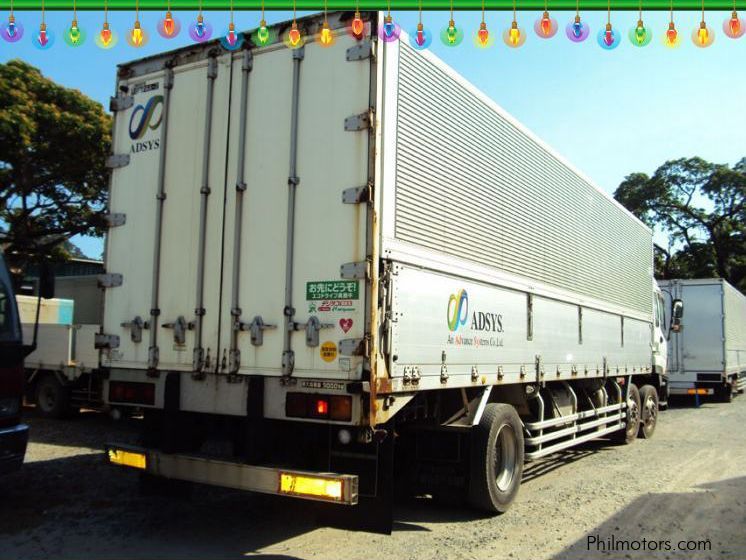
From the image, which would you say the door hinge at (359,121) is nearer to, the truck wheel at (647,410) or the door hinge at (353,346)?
the door hinge at (353,346)

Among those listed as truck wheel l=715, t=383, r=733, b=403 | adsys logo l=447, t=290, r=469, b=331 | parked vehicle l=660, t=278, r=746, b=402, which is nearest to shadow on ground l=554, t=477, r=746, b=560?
adsys logo l=447, t=290, r=469, b=331

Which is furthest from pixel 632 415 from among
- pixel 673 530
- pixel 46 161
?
pixel 46 161

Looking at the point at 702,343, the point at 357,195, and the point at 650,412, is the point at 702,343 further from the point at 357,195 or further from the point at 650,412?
the point at 357,195

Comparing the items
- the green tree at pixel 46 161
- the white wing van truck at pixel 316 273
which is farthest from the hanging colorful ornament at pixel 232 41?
the green tree at pixel 46 161

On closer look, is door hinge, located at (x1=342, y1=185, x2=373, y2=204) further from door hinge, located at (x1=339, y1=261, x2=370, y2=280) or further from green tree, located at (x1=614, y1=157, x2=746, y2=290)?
green tree, located at (x1=614, y1=157, x2=746, y2=290)

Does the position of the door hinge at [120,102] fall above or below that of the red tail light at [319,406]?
above

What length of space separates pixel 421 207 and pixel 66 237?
18110 mm

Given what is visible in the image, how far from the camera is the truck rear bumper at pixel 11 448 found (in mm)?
5484

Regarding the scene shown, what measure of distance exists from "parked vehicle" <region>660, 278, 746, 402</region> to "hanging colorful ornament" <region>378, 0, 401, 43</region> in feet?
54.4

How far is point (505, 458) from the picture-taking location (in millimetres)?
6293

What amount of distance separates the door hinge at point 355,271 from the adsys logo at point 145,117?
2399mm

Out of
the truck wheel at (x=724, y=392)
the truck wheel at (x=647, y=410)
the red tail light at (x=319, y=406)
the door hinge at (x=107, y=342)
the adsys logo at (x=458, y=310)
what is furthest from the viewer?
the truck wheel at (x=724, y=392)

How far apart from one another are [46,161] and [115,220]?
47.7ft

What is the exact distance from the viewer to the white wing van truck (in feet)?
15.3
